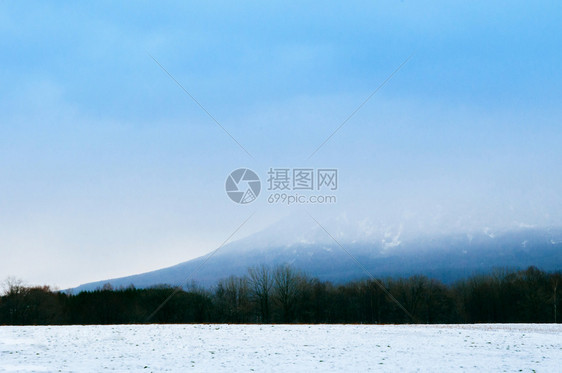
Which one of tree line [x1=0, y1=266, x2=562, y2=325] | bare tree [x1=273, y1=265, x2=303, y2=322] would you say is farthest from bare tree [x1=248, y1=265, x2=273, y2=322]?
bare tree [x1=273, y1=265, x2=303, y2=322]

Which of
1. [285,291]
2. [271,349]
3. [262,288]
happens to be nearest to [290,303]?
[285,291]

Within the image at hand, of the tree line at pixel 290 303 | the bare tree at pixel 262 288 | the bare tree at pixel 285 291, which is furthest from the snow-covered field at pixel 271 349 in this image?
the tree line at pixel 290 303

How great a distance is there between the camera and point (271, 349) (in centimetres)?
2891

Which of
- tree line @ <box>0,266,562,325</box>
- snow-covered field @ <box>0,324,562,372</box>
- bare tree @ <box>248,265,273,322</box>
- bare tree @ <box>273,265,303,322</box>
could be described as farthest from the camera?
tree line @ <box>0,266,562,325</box>

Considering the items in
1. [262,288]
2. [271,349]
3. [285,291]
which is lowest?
[271,349]

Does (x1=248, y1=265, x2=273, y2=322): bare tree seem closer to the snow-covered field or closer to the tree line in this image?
the tree line

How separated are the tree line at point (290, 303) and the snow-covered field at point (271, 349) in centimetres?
6666

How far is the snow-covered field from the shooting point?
24016mm

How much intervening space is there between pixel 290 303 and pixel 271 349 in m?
75.3

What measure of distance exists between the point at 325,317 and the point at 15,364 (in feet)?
316

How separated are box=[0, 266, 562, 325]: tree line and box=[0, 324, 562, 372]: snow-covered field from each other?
66662 mm

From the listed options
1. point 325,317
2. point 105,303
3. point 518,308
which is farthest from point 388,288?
point 105,303

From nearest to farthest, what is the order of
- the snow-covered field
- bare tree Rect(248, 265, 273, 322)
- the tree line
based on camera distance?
the snow-covered field → bare tree Rect(248, 265, 273, 322) → the tree line

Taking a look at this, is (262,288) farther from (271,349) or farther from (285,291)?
(271,349)
